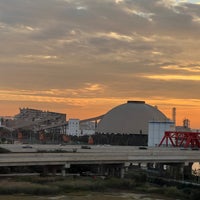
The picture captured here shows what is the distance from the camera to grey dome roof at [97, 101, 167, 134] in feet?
568

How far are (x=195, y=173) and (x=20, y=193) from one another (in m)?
31.8

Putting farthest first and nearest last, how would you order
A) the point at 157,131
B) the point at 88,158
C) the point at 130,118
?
the point at 130,118
the point at 157,131
the point at 88,158

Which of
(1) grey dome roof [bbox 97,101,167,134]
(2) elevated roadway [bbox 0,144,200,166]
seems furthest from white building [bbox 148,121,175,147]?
(2) elevated roadway [bbox 0,144,200,166]

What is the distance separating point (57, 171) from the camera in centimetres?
5578

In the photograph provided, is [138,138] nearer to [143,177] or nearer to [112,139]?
[112,139]

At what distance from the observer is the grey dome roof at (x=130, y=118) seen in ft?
568

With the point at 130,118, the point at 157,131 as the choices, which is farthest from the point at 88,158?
the point at 130,118

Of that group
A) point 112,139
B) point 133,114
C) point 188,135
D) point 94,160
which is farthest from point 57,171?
point 133,114

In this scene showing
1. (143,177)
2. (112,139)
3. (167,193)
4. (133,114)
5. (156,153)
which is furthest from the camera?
(133,114)

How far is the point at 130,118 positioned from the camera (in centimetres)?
17600

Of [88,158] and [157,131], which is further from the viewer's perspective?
[157,131]

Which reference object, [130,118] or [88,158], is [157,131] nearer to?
[130,118]

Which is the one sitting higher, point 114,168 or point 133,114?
point 133,114

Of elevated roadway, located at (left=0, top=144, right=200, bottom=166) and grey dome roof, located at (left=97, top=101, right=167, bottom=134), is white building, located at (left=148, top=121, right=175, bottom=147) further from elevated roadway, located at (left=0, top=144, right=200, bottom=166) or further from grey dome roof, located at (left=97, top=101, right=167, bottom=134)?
elevated roadway, located at (left=0, top=144, right=200, bottom=166)
